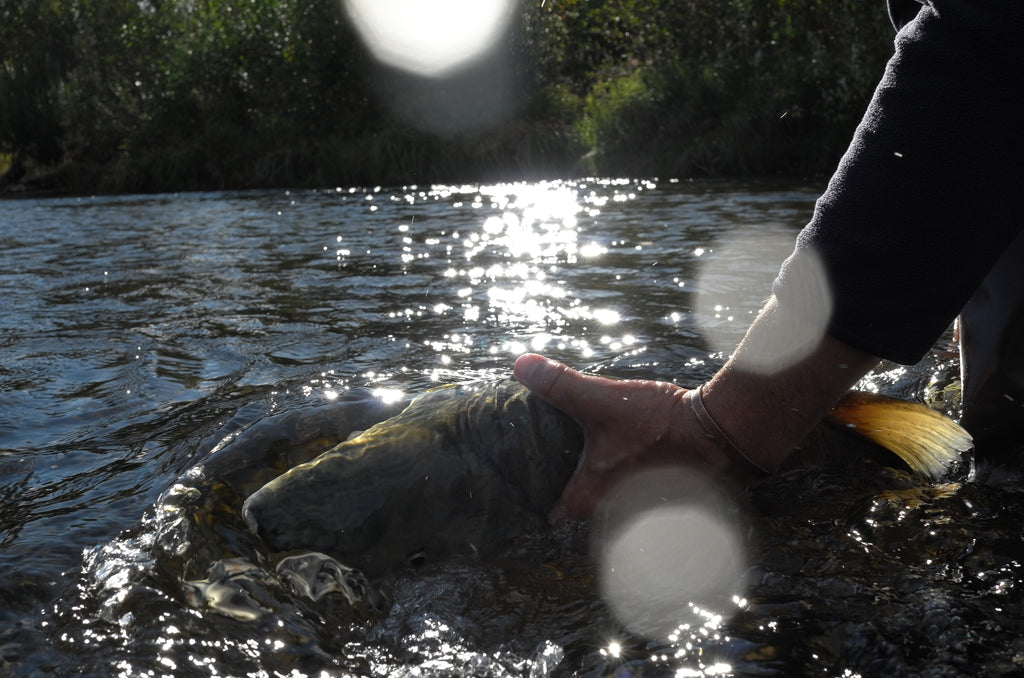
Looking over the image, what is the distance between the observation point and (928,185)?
158 centimetres

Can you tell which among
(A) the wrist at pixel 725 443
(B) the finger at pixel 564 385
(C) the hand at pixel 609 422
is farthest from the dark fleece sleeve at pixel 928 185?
(B) the finger at pixel 564 385

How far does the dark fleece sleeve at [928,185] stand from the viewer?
4.98ft

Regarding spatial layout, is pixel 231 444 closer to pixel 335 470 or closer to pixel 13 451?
pixel 335 470

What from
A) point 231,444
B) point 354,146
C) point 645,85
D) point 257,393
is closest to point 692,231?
point 257,393

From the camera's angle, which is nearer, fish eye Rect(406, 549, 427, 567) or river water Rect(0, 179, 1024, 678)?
river water Rect(0, 179, 1024, 678)

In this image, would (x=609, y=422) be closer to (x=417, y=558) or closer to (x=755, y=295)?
(x=417, y=558)

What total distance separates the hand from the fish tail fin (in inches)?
23.1

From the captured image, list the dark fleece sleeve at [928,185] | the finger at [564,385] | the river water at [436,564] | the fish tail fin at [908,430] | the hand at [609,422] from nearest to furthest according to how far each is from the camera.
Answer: the dark fleece sleeve at [928,185] → the river water at [436,564] → the hand at [609,422] → the finger at [564,385] → the fish tail fin at [908,430]

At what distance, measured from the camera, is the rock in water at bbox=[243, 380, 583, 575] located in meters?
2.20

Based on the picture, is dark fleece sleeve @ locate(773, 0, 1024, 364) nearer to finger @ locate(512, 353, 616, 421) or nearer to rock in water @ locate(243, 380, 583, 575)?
finger @ locate(512, 353, 616, 421)

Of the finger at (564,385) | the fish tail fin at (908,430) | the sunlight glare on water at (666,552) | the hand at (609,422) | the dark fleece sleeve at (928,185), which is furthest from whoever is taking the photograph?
the fish tail fin at (908,430)

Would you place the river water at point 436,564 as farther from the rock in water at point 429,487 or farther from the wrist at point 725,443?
the wrist at point 725,443

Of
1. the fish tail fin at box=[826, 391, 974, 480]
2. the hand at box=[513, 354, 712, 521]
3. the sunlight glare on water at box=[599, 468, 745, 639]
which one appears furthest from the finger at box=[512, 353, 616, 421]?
the fish tail fin at box=[826, 391, 974, 480]

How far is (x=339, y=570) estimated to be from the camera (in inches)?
82.0
